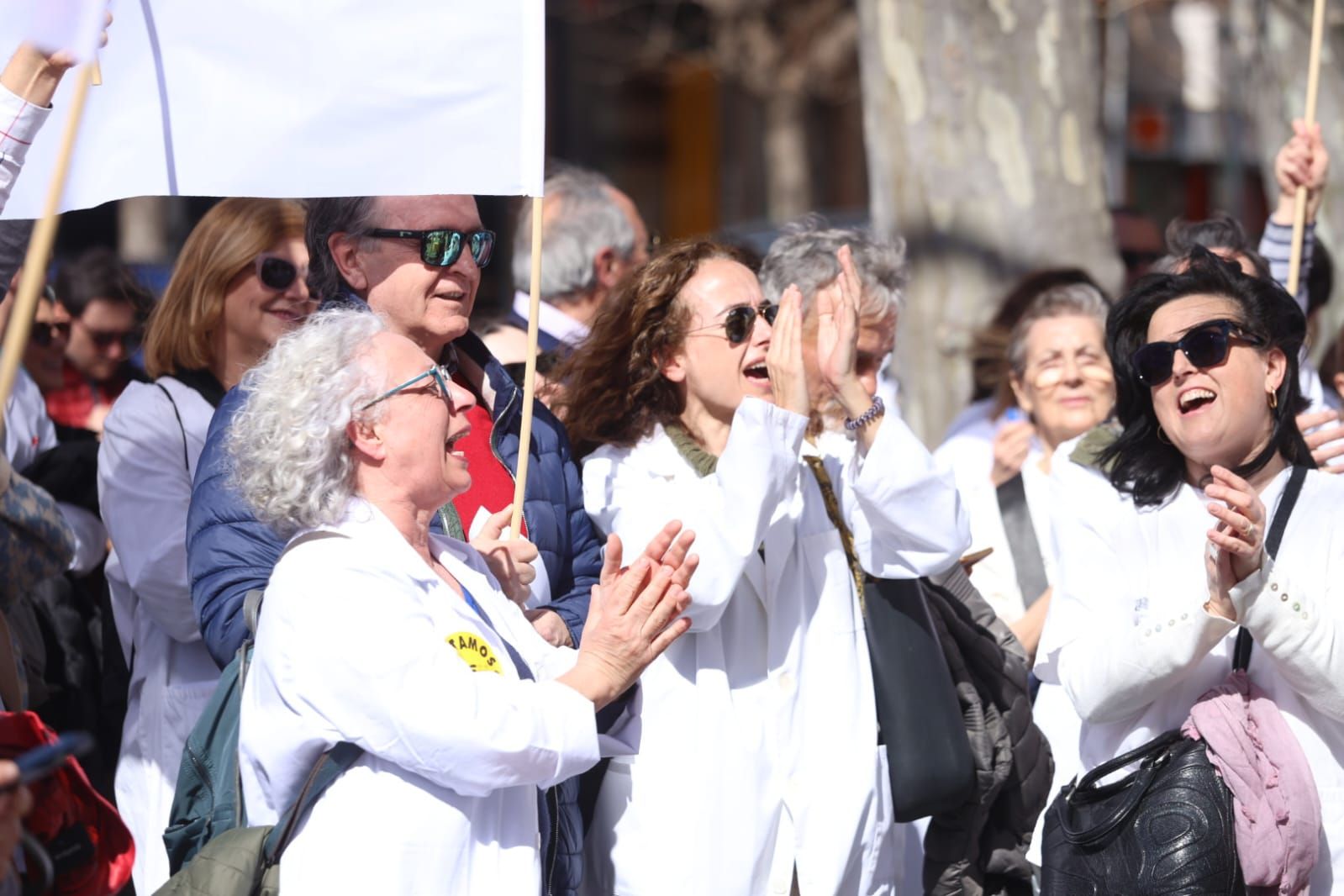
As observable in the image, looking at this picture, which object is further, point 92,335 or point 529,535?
point 92,335

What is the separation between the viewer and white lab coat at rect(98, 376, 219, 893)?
378 cm

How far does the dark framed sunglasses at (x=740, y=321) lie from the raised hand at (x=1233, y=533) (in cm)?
112

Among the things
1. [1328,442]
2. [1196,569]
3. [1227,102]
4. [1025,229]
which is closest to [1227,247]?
[1328,442]

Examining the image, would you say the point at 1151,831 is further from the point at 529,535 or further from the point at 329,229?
the point at 329,229

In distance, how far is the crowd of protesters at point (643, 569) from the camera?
2.83m

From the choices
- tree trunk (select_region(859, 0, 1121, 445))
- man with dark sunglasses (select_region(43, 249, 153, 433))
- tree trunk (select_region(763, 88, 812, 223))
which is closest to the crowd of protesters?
man with dark sunglasses (select_region(43, 249, 153, 433))

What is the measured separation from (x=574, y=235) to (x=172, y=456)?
174 centimetres

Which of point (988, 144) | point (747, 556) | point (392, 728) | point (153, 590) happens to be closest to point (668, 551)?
point (747, 556)

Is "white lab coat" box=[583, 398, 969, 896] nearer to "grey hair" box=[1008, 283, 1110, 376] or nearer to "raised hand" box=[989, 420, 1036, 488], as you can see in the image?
"raised hand" box=[989, 420, 1036, 488]

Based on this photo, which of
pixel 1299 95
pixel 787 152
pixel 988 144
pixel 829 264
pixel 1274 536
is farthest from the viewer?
pixel 787 152

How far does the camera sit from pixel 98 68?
11.5 ft

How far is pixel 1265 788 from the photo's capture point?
10.7 ft

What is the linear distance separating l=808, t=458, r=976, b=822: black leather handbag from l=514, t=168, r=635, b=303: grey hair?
1.49 m

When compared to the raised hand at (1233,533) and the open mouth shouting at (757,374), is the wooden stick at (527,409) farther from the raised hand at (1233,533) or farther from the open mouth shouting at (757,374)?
the raised hand at (1233,533)
